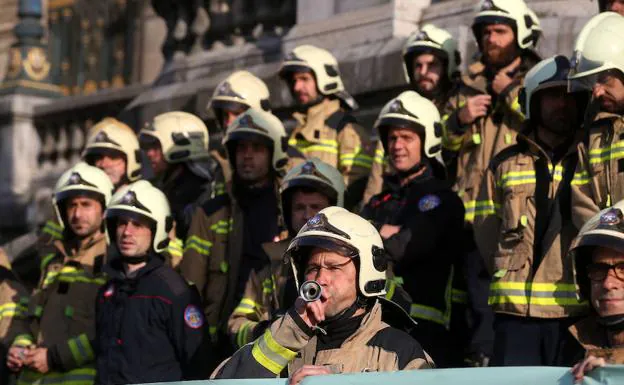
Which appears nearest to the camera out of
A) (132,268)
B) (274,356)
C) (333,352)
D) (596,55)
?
(274,356)

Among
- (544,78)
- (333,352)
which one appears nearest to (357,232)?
(333,352)

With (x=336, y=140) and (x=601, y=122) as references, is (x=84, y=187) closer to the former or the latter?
(x=336, y=140)

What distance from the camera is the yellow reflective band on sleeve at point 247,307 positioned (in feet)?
35.9

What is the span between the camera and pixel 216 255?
12227 mm

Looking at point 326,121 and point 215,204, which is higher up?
point 326,121

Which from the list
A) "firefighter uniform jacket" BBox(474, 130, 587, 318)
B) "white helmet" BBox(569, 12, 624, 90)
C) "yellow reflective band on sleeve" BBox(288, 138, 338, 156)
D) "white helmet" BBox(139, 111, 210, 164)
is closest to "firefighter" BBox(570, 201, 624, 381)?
"firefighter uniform jacket" BBox(474, 130, 587, 318)

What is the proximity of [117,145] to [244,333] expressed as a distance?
3.69m

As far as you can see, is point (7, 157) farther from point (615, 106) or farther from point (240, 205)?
point (615, 106)

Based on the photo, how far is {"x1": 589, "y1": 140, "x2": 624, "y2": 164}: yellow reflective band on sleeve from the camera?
9.93 m

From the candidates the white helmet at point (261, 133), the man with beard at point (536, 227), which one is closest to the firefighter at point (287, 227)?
the man with beard at point (536, 227)

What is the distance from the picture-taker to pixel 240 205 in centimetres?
1222

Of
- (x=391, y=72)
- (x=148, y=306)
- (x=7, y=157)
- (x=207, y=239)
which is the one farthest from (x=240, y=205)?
(x=7, y=157)

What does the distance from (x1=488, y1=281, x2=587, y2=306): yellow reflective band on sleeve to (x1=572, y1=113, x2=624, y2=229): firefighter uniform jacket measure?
32cm

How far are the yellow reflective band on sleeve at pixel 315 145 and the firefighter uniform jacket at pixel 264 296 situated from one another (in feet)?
5.38
